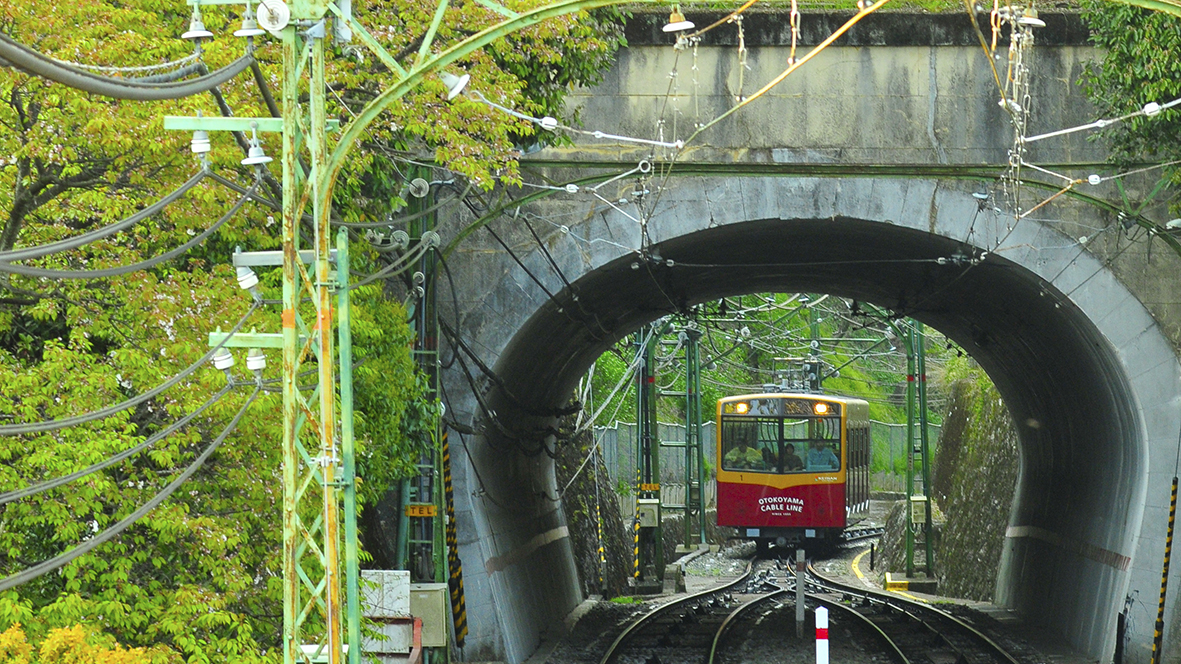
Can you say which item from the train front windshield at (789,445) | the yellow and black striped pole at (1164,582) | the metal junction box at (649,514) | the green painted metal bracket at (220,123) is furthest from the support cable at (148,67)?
the train front windshield at (789,445)

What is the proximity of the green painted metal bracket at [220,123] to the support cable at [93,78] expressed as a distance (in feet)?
0.62

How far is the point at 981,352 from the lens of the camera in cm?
2277

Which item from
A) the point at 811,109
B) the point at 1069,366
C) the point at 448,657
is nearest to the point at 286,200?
the point at 448,657

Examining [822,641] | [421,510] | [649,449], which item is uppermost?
[421,510]

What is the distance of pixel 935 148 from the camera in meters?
15.4

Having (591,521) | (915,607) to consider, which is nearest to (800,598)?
(915,607)

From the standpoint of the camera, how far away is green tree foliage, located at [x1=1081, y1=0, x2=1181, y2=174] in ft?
44.2

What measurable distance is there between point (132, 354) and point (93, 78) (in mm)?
2935

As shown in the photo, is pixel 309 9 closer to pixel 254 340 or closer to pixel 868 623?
pixel 254 340

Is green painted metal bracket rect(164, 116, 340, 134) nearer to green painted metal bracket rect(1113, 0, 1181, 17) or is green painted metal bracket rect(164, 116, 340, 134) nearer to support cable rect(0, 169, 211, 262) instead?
support cable rect(0, 169, 211, 262)

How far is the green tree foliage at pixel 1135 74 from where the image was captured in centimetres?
1348

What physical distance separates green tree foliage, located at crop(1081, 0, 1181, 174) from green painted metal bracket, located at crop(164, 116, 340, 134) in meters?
8.96

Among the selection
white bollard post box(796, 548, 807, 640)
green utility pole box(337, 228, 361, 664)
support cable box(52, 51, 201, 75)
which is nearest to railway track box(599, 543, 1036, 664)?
white bollard post box(796, 548, 807, 640)

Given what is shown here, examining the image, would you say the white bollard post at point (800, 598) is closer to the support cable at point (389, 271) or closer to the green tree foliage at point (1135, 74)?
the green tree foliage at point (1135, 74)
